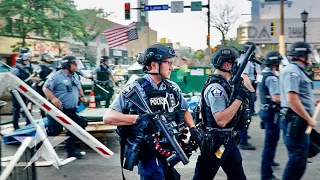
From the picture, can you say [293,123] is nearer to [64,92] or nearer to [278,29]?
[64,92]

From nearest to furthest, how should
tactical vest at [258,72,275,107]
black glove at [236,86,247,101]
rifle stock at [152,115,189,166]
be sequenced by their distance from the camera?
rifle stock at [152,115,189,166], black glove at [236,86,247,101], tactical vest at [258,72,275,107]

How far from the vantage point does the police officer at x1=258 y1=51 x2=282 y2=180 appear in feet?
18.6

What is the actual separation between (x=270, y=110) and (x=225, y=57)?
2.42 meters

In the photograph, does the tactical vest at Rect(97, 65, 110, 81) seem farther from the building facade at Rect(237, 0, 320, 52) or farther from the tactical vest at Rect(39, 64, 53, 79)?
the building facade at Rect(237, 0, 320, 52)

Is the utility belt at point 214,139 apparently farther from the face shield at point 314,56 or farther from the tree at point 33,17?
the tree at point 33,17

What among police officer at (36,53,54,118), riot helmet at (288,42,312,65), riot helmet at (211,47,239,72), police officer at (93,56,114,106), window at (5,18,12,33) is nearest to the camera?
riot helmet at (211,47,239,72)

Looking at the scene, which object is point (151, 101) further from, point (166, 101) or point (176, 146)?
point (176, 146)

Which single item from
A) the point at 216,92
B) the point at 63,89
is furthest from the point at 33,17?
the point at 216,92

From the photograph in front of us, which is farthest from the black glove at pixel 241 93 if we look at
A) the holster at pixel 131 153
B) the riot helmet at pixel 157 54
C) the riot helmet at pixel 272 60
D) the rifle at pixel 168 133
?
the riot helmet at pixel 272 60

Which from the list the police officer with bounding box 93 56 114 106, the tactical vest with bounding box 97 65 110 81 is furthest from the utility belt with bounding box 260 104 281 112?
the tactical vest with bounding box 97 65 110 81

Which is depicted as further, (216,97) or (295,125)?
(295,125)

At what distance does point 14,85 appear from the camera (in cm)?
412

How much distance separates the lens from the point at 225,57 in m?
4.13

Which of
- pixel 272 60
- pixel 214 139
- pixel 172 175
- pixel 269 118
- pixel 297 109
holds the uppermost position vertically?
pixel 272 60
